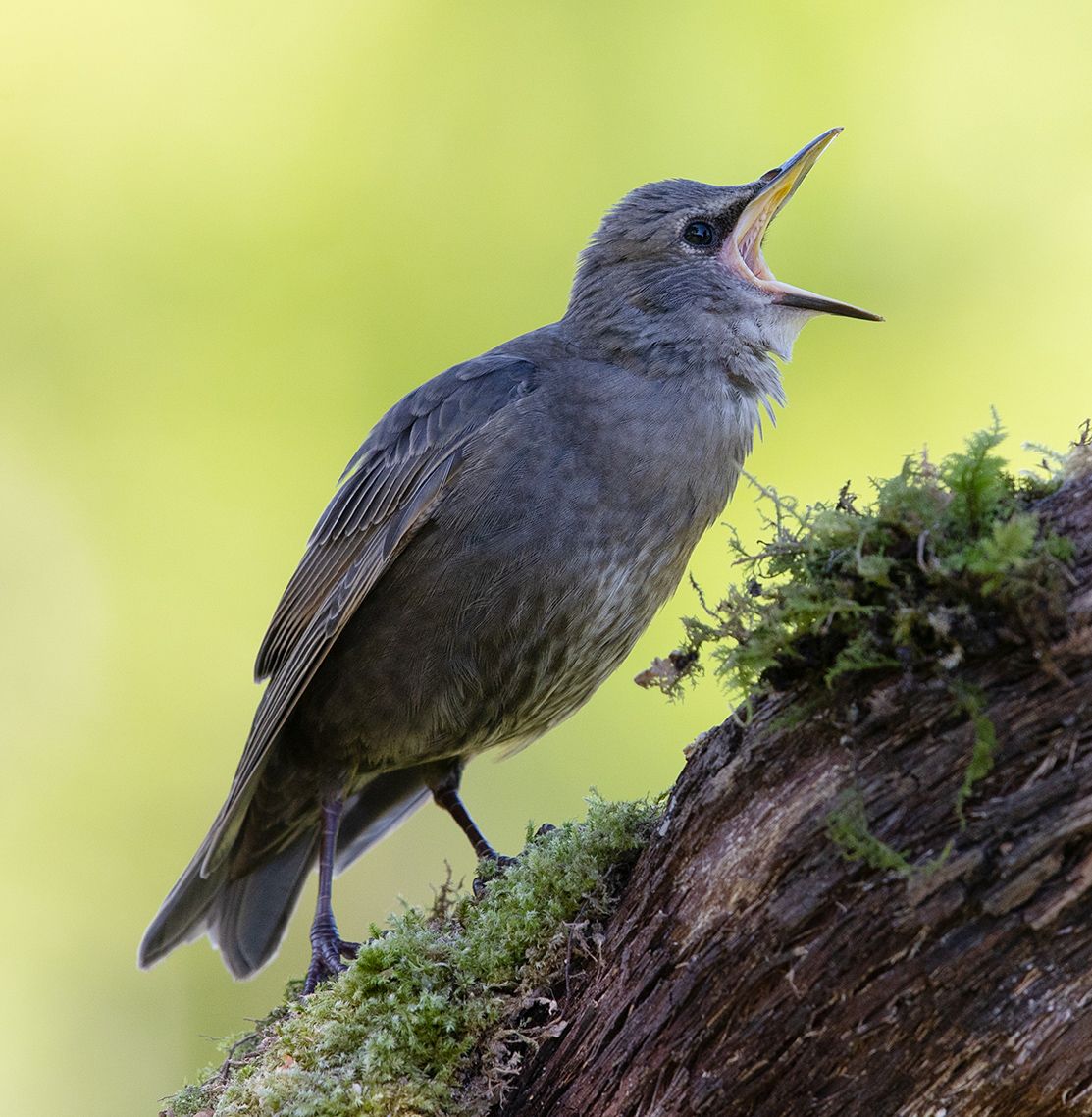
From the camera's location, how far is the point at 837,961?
7.82 feet

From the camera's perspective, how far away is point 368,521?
4789mm

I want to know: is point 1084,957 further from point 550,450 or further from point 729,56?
point 729,56

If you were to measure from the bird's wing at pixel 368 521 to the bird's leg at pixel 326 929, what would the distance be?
30cm

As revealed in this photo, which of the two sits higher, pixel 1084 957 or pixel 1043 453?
pixel 1043 453

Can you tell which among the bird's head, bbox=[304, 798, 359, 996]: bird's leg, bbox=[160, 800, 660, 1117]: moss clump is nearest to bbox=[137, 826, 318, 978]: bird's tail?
bbox=[304, 798, 359, 996]: bird's leg

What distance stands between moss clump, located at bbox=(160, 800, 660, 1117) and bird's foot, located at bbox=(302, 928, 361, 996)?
34.2 inches

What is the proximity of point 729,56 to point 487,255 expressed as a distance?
1.70m

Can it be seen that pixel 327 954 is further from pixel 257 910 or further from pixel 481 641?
pixel 481 641

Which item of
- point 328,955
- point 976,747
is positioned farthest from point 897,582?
point 328,955

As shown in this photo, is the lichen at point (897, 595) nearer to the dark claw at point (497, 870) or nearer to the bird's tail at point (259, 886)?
the dark claw at point (497, 870)

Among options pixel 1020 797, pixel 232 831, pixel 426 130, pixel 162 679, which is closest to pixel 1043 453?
pixel 1020 797

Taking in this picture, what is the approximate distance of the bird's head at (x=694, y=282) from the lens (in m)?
4.73

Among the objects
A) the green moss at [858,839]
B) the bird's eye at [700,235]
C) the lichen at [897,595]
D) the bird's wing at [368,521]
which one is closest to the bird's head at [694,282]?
the bird's eye at [700,235]

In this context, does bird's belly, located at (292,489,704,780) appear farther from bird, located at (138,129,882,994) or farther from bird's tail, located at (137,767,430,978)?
bird's tail, located at (137,767,430,978)
